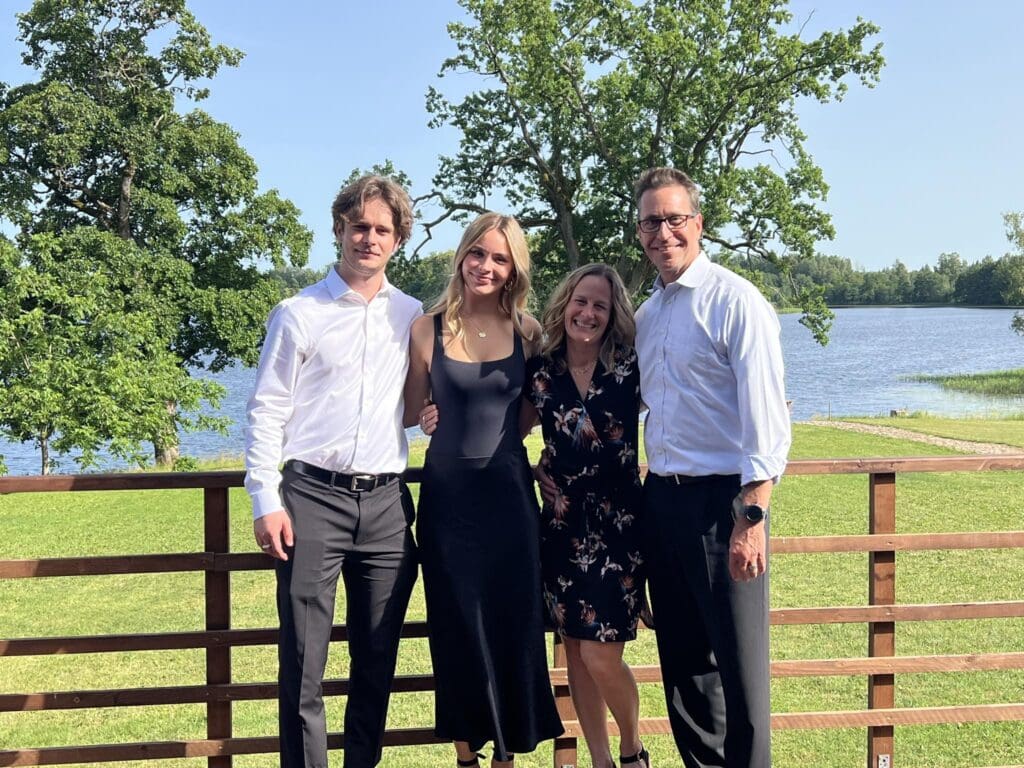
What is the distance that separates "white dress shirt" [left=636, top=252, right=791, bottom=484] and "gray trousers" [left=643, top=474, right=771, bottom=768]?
103mm

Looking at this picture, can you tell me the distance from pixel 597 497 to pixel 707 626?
53 cm

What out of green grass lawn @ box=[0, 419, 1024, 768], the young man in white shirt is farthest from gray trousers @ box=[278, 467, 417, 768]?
green grass lawn @ box=[0, 419, 1024, 768]

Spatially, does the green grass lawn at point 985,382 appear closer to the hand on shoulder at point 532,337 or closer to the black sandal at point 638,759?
the black sandal at point 638,759

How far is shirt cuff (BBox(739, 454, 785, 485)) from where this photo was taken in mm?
2473

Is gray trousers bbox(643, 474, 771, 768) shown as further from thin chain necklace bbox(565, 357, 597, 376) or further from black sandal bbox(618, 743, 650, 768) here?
thin chain necklace bbox(565, 357, 597, 376)

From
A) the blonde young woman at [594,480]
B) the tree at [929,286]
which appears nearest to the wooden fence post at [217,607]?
the blonde young woman at [594,480]

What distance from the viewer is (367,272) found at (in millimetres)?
2729

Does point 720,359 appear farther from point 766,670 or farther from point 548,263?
point 548,263

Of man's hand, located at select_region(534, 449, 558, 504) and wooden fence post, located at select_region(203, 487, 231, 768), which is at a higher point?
man's hand, located at select_region(534, 449, 558, 504)

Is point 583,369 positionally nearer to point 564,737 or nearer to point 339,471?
point 339,471

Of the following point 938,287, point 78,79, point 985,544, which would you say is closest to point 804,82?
point 78,79

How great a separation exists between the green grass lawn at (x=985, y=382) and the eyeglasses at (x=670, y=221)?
3975cm

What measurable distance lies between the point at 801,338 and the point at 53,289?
8310 cm

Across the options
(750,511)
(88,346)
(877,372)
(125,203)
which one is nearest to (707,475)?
(750,511)
